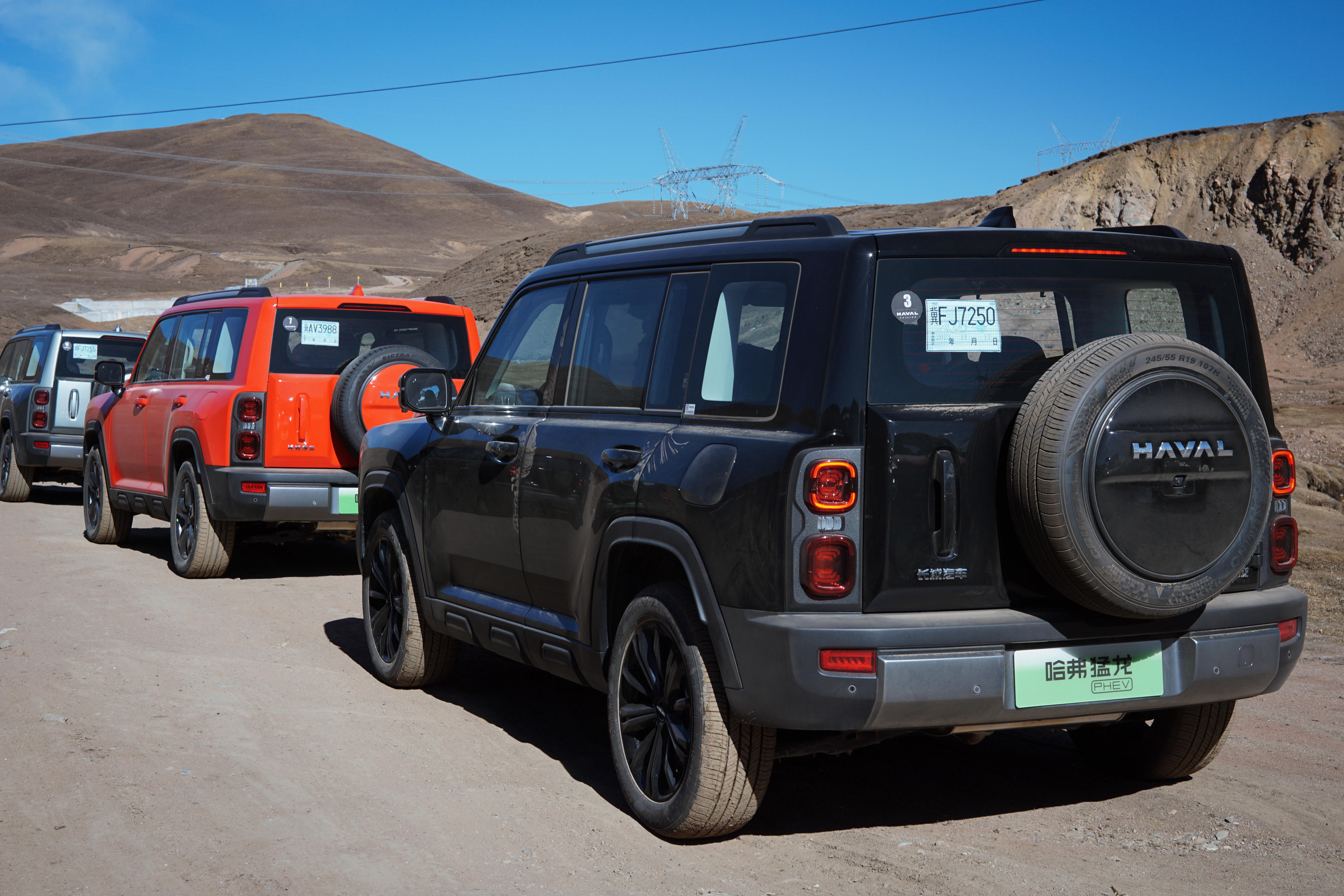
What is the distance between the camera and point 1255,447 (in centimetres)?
388

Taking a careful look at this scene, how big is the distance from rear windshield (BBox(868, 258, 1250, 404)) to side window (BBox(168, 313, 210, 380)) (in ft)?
24.3

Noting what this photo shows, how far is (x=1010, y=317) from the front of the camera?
4.03 metres

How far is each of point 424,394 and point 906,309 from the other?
9.68ft

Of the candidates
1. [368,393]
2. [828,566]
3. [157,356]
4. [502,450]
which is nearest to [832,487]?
[828,566]

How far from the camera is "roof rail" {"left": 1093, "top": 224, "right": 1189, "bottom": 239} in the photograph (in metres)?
4.39

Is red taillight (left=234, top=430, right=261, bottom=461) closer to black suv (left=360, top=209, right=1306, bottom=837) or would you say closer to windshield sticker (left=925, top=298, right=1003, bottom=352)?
black suv (left=360, top=209, right=1306, bottom=837)

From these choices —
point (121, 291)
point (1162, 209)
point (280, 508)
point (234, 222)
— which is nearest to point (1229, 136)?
point (1162, 209)

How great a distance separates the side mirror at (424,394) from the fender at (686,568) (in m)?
1.50

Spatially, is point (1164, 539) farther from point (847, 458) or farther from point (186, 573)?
point (186, 573)

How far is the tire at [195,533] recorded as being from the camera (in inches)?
376

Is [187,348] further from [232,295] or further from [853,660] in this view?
[853,660]

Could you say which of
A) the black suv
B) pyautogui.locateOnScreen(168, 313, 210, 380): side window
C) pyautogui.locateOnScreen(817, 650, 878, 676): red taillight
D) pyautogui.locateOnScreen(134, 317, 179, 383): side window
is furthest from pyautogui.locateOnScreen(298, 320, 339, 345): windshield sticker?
pyautogui.locateOnScreen(817, 650, 878, 676): red taillight

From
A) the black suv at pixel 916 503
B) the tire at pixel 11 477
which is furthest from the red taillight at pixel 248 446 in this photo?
the tire at pixel 11 477

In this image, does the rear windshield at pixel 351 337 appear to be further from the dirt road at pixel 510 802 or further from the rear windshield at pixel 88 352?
the rear windshield at pixel 88 352
